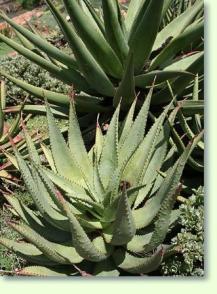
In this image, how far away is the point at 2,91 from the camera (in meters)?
3.20

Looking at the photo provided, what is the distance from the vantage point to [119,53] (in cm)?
241

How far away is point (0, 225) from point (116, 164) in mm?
878

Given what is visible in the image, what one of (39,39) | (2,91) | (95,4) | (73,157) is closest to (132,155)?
(73,157)

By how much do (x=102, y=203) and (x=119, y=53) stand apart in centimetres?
71

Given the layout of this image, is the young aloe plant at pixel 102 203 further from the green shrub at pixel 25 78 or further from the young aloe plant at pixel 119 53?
the green shrub at pixel 25 78

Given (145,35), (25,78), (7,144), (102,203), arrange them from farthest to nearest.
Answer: (25,78) → (7,144) → (145,35) → (102,203)

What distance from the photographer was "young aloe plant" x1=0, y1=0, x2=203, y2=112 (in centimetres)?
224

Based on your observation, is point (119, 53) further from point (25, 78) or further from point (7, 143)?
point (25, 78)

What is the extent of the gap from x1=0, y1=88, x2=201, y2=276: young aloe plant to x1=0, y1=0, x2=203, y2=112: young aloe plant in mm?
246

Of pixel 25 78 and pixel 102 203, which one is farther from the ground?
pixel 25 78

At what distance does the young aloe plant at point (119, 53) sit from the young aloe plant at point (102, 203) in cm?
25

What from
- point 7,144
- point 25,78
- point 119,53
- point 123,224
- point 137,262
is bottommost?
point 137,262

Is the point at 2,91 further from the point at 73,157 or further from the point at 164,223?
the point at 164,223

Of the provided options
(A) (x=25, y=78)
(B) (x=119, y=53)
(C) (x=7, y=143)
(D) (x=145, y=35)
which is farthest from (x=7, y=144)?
(A) (x=25, y=78)
